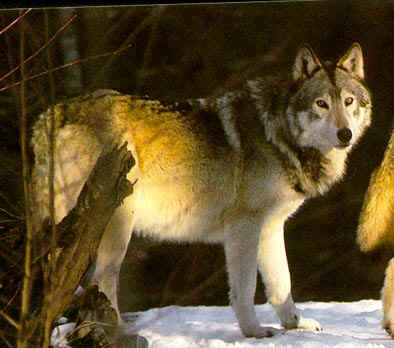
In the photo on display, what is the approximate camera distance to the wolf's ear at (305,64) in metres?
3.42

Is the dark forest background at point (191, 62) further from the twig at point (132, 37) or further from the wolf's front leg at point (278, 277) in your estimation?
the wolf's front leg at point (278, 277)

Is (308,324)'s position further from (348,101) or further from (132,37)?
(132,37)

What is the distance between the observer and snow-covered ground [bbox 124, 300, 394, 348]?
3.19 m

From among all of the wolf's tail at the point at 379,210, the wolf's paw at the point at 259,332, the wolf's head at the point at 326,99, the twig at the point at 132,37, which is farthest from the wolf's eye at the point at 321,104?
the wolf's paw at the point at 259,332

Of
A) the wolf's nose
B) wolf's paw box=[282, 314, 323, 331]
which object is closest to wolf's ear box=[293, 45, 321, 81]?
the wolf's nose

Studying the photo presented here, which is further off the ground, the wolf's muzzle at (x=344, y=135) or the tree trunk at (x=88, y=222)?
the wolf's muzzle at (x=344, y=135)

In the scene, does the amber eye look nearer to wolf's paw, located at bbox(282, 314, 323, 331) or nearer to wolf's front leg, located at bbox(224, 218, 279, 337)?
wolf's front leg, located at bbox(224, 218, 279, 337)

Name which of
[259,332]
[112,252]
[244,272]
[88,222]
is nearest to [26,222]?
[88,222]

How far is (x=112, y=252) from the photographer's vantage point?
10.8 feet

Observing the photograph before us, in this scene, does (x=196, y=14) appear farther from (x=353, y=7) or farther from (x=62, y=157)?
(x=62, y=157)

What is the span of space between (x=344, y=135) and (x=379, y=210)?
626 mm

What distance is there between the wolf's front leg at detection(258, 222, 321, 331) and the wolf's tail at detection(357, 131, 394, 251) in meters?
0.51

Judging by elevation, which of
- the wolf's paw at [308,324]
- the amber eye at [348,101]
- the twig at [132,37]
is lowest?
the wolf's paw at [308,324]

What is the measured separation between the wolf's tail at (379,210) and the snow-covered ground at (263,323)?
39 cm
